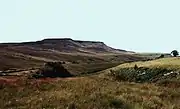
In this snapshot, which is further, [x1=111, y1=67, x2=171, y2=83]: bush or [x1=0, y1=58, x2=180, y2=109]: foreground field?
[x1=111, y1=67, x2=171, y2=83]: bush

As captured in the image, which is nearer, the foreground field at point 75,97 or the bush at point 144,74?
the foreground field at point 75,97

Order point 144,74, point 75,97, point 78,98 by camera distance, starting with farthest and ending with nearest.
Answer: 1. point 144,74
2. point 75,97
3. point 78,98

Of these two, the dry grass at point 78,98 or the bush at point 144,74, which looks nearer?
the dry grass at point 78,98

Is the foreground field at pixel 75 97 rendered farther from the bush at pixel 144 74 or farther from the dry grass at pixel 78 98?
the bush at pixel 144 74

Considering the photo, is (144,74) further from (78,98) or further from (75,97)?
(78,98)

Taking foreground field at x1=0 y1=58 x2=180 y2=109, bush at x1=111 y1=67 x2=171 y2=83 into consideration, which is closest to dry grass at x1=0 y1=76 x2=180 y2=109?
foreground field at x1=0 y1=58 x2=180 y2=109

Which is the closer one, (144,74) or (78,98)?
(78,98)

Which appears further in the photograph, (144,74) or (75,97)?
(144,74)

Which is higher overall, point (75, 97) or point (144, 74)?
point (75, 97)

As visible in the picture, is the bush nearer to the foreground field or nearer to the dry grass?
the foreground field

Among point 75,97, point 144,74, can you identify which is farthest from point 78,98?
point 144,74

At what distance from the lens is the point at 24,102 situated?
23.8 m

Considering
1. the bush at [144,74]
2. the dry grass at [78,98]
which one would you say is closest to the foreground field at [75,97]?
the dry grass at [78,98]

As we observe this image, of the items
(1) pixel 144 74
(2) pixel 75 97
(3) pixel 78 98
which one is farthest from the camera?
(1) pixel 144 74
